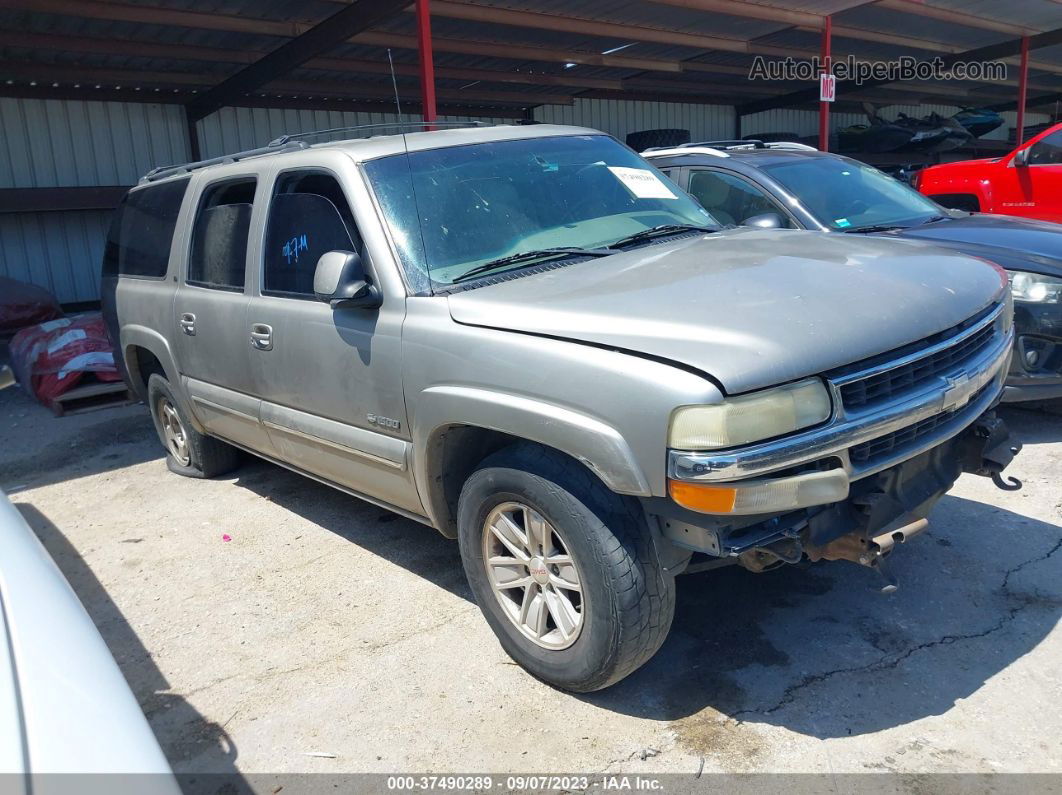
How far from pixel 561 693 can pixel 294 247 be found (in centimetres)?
225

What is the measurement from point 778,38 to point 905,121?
5015 millimetres

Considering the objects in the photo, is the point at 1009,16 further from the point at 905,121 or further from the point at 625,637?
the point at 625,637

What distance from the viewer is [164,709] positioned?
10.1ft

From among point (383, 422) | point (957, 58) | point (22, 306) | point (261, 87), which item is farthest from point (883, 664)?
point (957, 58)

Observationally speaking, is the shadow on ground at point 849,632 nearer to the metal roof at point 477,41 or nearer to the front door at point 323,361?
the front door at point 323,361

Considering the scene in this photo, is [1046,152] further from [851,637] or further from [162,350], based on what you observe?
[162,350]

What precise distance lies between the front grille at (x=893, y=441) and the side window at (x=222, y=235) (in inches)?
117

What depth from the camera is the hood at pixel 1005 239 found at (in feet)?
16.1

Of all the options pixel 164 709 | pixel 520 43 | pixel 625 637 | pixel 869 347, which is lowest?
pixel 164 709

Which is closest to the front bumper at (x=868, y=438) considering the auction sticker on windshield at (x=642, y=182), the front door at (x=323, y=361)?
the front door at (x=323, y=361)

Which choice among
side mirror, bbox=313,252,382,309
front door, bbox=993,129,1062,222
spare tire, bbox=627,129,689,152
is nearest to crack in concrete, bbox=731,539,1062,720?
side mirror, bbox=313,252,382,309

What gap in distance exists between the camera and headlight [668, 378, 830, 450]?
2.30m

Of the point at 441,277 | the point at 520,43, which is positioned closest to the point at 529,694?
the point at 441,277

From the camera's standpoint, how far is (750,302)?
2643 mm
